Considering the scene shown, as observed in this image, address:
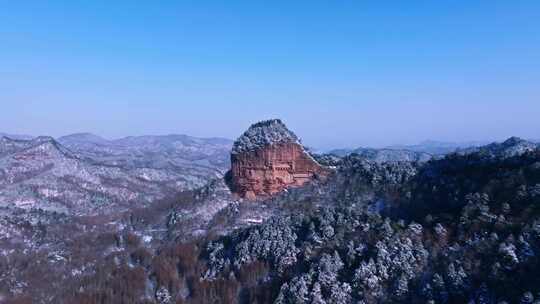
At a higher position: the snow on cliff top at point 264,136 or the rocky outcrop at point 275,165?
the snow on cliff top at point 264,136

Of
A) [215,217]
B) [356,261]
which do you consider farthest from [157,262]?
[356,261]

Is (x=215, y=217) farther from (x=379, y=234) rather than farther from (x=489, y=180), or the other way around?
(x=489, y=180)

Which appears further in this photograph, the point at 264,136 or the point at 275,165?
the point at 264,136

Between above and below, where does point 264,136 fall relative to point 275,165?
above

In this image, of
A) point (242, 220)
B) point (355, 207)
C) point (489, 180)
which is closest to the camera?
point (489, 180)

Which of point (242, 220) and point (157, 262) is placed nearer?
point (157, 262)

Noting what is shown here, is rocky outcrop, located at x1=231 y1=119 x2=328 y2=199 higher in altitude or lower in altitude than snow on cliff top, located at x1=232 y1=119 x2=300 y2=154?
lower
